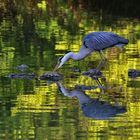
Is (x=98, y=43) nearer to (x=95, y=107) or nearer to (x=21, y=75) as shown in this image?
(x=21, y=75)

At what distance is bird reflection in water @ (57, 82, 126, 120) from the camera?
11602mm

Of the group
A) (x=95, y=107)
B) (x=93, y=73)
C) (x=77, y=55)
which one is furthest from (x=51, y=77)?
(x=95, y=107)

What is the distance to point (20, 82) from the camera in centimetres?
1470

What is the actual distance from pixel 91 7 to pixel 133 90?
26621mm

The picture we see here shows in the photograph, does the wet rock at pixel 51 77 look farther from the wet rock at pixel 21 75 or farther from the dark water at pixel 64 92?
the wet rock at pixel 21 75

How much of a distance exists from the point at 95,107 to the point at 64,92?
157 cm

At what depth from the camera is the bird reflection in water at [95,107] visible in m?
11.6

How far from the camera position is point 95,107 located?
12305 mm

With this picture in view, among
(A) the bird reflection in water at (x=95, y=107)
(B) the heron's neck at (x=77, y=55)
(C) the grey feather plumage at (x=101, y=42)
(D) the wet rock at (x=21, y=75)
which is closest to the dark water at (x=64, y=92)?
(A) the bird reflection in water at (x=95, y=107)

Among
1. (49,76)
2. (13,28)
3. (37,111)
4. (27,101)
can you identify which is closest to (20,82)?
(49,76)

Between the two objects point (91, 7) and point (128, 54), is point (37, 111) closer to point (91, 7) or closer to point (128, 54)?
point (128, 54)

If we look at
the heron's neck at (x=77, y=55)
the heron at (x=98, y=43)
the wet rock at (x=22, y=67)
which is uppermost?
the heron at (x=98, y=43)

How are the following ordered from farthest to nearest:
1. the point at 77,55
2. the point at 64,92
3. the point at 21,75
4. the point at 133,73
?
the point at 77,55, the point at 133,73, the point at 21,75, the point at 64,92

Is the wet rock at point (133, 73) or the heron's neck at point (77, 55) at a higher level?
the heron's neck at point (77, 55)
